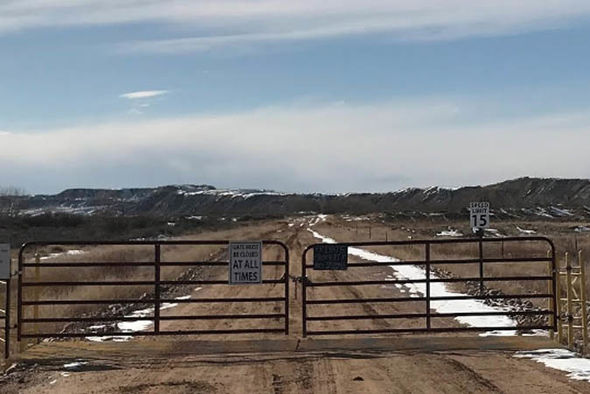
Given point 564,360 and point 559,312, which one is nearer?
point 564,360

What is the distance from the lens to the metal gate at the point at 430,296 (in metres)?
14.8

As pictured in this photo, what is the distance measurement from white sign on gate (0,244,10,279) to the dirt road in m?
1.44

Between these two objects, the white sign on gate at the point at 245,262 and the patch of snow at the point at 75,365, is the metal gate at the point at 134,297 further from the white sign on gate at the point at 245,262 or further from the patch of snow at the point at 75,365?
the patch of snow at the point at 75,365

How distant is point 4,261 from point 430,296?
997 cm

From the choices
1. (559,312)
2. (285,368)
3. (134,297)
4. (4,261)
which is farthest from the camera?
(134,297)

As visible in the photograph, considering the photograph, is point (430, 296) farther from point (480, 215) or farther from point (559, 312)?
point (559, 312)

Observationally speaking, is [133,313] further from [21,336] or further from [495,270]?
[495,270]

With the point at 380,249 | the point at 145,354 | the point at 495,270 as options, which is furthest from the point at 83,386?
the point at 380,249

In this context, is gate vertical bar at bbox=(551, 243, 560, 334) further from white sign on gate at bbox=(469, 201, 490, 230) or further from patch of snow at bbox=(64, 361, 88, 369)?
white sign on gate at bbox=(469, 201, 490, 230)

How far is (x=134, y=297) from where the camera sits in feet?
77.3

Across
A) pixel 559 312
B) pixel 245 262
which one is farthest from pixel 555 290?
pixel 245 262

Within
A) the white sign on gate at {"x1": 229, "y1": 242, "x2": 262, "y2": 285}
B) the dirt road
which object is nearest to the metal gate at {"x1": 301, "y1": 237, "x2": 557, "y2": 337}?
the dirt road

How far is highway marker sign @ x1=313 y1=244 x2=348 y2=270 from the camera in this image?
15305mm

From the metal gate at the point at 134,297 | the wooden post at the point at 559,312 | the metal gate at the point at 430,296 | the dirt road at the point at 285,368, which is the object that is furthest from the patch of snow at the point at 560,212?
the dirt road at the point at 285,368
